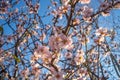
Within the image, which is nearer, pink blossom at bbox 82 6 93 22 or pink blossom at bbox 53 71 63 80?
pink blossom at bbox 53 71 63 80

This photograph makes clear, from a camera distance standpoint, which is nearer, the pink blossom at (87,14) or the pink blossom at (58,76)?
the pink blossom at (58,76)

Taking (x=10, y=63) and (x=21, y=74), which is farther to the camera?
(x=10, y=63)

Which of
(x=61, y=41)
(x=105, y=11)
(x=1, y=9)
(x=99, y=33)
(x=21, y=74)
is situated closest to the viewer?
(x=61, y=41)

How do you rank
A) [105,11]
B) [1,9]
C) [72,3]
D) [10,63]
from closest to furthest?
[72,3] → [105,11] → [10,63] → [1,9]

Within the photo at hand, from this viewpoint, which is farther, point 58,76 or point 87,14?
point 87,14

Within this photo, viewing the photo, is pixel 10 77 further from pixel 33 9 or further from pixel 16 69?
pixel 33 9

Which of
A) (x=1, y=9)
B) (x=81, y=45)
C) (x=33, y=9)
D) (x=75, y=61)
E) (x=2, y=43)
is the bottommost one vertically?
(x=75, y=61)

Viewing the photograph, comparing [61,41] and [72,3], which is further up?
[72,3]

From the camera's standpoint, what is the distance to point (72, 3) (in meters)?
5.10

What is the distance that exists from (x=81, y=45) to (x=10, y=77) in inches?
85.9

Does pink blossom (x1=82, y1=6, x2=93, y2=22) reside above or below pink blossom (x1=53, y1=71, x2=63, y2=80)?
above

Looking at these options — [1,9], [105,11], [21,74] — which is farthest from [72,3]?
[1,9]

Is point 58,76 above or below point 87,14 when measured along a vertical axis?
below

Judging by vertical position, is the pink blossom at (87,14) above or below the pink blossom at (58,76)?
above
